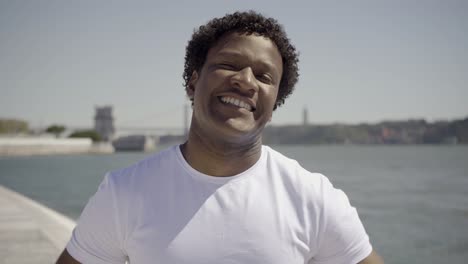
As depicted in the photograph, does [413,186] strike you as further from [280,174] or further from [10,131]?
[10,131]

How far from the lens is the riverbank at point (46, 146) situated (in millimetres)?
69062

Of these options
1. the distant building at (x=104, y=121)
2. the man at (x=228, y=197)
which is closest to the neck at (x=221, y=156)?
the man at (x=228, y=197)

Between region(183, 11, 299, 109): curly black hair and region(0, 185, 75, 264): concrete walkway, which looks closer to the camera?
region(183, 11, 299, 109): curly black hair

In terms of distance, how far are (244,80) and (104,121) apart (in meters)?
110

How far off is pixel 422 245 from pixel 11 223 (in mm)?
10856

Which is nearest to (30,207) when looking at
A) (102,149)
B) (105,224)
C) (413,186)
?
(105,224)

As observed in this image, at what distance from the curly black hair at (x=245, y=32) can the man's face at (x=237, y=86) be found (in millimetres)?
27

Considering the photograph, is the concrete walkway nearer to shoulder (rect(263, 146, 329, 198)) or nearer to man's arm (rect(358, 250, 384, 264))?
shoulder (rect(263, 146, 329, 198))

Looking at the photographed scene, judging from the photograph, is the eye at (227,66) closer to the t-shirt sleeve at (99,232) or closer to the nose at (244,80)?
the nose at (244,80)

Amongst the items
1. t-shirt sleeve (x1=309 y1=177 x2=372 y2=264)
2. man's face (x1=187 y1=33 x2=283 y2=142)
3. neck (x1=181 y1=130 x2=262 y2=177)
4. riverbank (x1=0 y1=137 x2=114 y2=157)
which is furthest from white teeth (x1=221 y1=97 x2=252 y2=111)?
riverbank (x1=0 y1=137 x2=114 y2=157)

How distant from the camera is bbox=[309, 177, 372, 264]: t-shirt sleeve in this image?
1323 mm

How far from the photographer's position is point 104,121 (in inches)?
4247

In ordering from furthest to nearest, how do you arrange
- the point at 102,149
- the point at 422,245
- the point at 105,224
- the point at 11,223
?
the point at 102,149 < the point at 422,245 < the point at 11,223 < the point at 105,224

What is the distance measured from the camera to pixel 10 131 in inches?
3693
